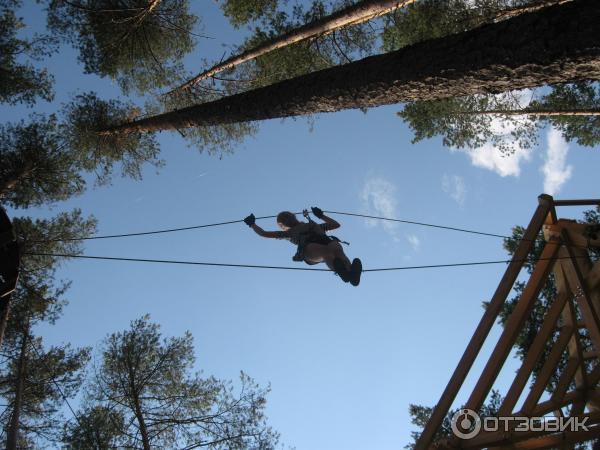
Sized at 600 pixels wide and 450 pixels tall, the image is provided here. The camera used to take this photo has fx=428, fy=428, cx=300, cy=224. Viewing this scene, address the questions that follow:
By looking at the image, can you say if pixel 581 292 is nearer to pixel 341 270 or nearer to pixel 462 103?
pixel 341 270

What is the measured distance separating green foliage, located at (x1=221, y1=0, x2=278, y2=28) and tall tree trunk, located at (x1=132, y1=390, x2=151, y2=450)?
7.30 meters

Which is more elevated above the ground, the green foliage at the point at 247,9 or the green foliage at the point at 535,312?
the green foliage at the point at 247,9

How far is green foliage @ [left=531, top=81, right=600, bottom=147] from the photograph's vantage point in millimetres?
9047

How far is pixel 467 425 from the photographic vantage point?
3.66 m

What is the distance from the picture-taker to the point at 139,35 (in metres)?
8.92

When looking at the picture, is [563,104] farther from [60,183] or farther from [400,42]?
[60,183]

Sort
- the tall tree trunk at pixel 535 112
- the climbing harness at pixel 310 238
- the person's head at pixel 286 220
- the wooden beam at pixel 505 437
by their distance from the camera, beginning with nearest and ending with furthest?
the wooden beam at pixel 505 437
the climbing harness at pixel 310 238
the person's head at pixel 286 220
the tall tree trunk at pixel 535 112

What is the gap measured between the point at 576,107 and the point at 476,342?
7.80 meters

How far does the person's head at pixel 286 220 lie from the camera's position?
555 centimetres

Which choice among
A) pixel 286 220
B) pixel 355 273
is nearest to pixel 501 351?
pixel 355 273

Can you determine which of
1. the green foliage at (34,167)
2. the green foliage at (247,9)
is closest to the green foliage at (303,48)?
the green foliage at (247,9)

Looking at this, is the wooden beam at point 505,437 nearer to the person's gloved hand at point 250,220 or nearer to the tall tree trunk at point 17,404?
the person's gloved hand at point 250,220

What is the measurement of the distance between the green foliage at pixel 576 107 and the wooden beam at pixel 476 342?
6.10 metres

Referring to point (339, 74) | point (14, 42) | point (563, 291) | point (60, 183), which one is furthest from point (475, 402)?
point (14, 42)
